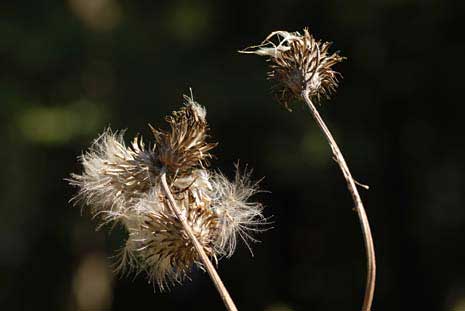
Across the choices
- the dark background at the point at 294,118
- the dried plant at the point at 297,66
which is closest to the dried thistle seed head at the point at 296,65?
the dried plant at the point at 297,66

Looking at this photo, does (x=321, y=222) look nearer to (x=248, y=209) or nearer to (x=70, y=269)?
(x=70, y=269)

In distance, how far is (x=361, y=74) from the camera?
10.1 meters

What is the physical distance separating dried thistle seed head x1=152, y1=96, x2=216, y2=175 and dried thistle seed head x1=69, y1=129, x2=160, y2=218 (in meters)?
0.03

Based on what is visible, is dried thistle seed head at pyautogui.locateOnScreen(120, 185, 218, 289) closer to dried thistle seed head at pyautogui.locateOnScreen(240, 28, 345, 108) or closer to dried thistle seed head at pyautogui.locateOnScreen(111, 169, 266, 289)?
dried thistle seed head at pyautogui.locateOnScreen(111, 169, 266, 289)

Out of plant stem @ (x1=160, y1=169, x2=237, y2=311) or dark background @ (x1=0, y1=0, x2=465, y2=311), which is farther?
dark background @ (x1=0, y1=0, x2=465, y2=311)

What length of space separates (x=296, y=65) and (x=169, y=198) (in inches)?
13.7

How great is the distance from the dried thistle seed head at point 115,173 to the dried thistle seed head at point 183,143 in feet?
0.10

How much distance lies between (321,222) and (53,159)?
9.36ft

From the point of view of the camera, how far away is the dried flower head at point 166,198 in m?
1.96

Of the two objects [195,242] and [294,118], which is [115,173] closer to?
[195,242]

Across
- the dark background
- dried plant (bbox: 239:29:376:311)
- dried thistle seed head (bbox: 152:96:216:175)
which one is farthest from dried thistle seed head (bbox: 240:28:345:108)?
the dark background

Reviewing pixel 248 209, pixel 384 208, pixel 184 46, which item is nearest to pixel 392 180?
pixel 384 208

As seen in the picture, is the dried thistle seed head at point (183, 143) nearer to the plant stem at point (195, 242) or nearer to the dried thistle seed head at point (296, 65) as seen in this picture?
the plant stem at point (195, 242)

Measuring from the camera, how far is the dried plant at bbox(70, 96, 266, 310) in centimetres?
195
